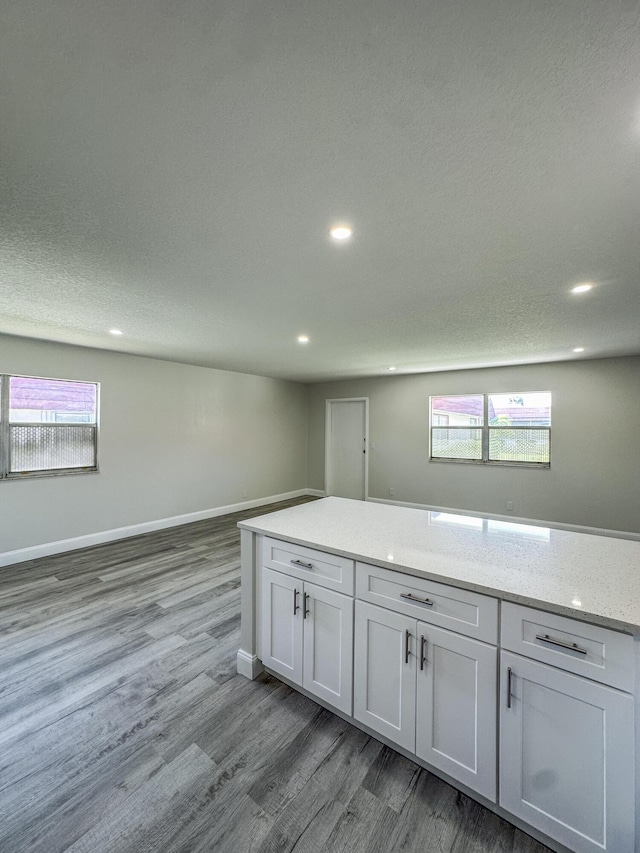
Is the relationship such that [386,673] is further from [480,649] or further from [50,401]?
[50,401]

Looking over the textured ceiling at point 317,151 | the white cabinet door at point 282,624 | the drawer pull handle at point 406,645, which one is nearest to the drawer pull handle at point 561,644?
the drawer pull handle at point 406,645

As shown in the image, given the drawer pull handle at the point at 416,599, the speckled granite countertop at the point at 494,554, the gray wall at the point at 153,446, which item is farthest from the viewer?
the gray wall at the point at 153,446

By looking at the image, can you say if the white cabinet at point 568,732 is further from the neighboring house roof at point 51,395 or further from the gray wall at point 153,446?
the neighboring house roof at point 51,395

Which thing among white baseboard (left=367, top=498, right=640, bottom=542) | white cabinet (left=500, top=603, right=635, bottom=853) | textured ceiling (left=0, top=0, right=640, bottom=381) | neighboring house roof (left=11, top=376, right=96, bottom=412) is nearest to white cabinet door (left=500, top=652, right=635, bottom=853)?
white cabinet (left=500, top=603, right=635, bottom=853)

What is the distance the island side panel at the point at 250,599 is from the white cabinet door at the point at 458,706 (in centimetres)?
97

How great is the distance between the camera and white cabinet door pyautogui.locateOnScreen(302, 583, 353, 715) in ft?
5.41

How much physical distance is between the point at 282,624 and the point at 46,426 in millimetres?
3707

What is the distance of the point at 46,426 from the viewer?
394 cm

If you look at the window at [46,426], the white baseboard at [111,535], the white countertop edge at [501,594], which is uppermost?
the window at [46,426]

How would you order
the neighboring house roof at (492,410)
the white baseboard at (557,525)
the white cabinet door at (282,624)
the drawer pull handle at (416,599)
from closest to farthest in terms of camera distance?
the drawer pull handle at (416,599), the white cabinet door at (282,624), the white baseboard at (557,525), the neighboring house roof at (492,410)

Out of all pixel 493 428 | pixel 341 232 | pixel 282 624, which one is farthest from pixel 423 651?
pixel 493 428

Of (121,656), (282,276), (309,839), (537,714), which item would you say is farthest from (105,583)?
(537,714)

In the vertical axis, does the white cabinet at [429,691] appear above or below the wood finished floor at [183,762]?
above

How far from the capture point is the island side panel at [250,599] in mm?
1994
